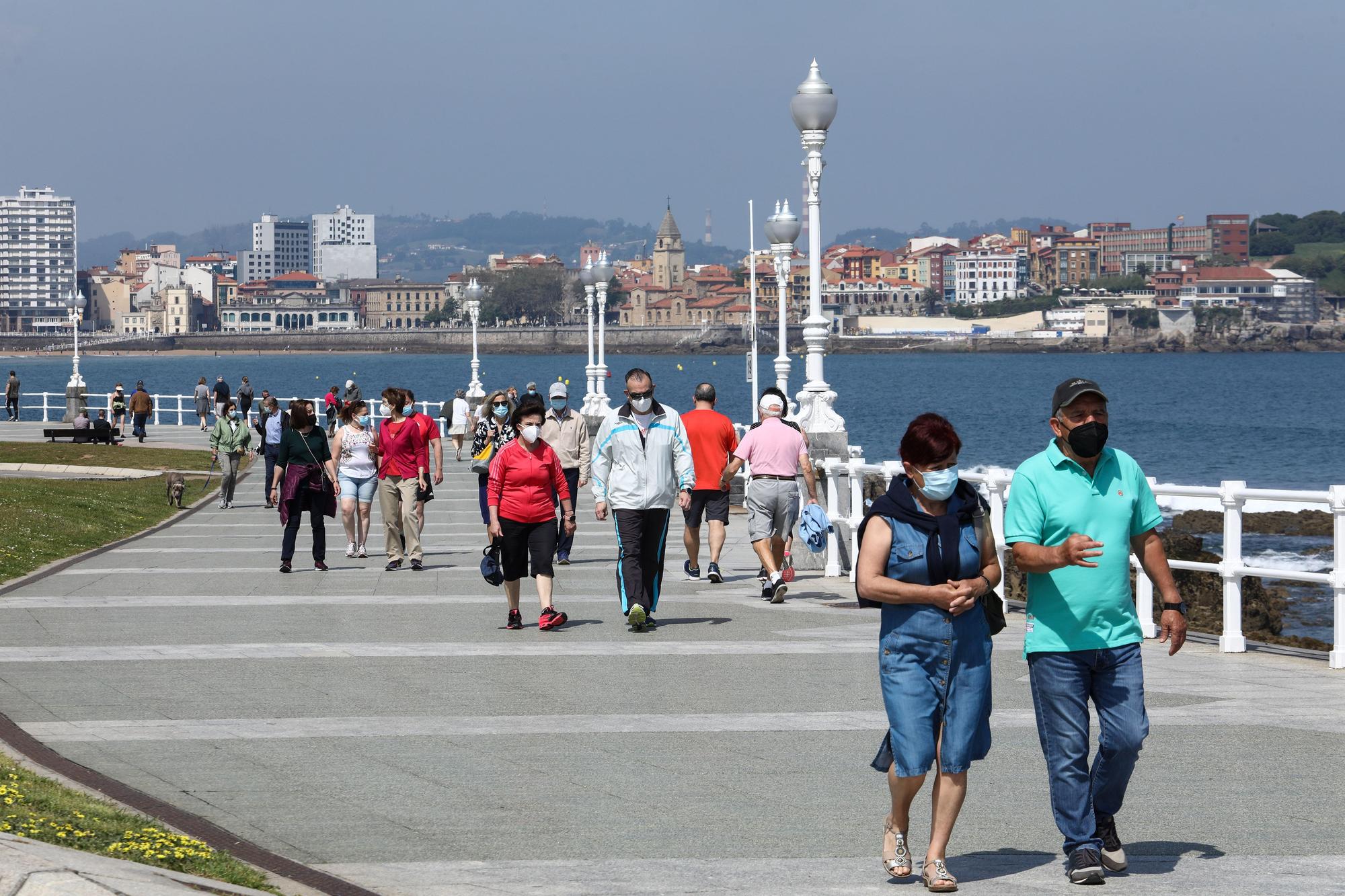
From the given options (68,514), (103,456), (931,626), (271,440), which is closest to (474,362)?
(103,456)

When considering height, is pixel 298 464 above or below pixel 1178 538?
above

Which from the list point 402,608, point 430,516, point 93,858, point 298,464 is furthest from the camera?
point 430,516

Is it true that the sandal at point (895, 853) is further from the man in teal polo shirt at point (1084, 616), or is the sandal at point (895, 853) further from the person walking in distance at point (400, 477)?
the person walking in distance at point (400, 477)

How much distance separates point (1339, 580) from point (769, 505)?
4.74m

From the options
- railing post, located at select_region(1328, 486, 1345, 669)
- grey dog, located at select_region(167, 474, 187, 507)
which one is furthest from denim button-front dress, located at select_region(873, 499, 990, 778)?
grey dog, located at select_region(167, 474, 187, 507)

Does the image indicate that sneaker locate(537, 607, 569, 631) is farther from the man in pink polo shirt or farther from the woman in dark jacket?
the woman in dark jacket

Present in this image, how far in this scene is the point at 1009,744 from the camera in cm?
833

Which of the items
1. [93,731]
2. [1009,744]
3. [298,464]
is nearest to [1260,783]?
[1009,744]

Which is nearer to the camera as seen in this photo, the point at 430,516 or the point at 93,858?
the point at 93,858

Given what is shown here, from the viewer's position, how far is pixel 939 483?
19.4 feet

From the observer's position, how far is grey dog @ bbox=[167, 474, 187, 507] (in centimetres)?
2466

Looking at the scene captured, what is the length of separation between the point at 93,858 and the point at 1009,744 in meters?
4.47

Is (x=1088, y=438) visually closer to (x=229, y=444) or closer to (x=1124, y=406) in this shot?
(x=229, y=444)

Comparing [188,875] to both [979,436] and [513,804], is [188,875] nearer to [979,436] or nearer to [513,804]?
[513,804]
